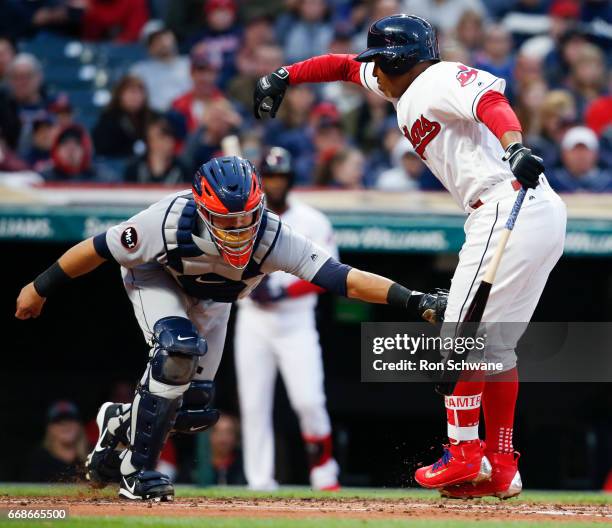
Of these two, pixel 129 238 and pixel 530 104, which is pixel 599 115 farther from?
pixel 129 238

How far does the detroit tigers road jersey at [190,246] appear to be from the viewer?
5434 millimetres

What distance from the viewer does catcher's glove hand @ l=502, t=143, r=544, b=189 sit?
4.82 meters

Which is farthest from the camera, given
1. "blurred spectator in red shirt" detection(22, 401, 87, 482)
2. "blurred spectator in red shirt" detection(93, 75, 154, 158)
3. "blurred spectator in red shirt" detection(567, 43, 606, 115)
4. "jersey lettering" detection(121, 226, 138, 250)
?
"blurred spectator in red shirt" detection(567, 43, 606, 115)

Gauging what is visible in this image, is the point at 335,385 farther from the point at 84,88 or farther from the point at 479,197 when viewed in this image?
the point at 479,197

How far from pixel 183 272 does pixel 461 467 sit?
1.42 meters

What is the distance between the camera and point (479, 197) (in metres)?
5.32

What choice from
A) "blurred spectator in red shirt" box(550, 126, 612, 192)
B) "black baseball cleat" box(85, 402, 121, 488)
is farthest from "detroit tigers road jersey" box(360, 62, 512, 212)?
"blurred spectator in red shirt" box(550, 126, 612, 192)

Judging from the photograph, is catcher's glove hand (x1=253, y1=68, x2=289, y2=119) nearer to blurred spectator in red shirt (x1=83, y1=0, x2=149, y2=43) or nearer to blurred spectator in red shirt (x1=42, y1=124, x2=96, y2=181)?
blurred spectator in red shirt (x1=42, y1=124, x2=96, y2=181)

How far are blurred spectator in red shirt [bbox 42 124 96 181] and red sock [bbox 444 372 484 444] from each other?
4.89 m

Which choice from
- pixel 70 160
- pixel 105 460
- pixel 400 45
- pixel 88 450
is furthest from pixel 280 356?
pixel 400 45

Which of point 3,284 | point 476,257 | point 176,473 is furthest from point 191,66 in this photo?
point 476,257

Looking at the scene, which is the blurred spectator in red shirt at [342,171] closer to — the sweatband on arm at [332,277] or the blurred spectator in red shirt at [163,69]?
the blurred spectator in red shirt at [163,69]

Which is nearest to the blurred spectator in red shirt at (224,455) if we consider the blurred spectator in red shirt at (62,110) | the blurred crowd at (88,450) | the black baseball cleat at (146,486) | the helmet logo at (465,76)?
the blurred crowd at (88,450)

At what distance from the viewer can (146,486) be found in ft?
17.6
